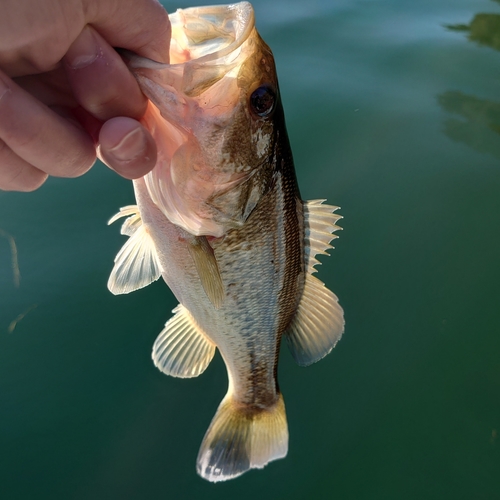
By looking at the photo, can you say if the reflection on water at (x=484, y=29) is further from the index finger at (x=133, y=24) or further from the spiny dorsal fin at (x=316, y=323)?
the index finger at (x=133, y=24)

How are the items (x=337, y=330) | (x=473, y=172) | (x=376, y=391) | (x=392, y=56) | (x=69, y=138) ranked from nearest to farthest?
(x=69, y=138) → (x=337, y=330) → (x=376, y=391) → (x=473, y=172) → (x=392, y=56)

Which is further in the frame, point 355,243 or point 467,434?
point 355,243

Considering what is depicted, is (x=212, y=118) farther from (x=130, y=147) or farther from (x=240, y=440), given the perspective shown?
(x=240, y=440)

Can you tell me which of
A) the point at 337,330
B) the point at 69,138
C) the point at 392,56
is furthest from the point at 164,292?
the point at 392,56

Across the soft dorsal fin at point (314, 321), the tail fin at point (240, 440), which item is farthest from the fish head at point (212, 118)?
the tail fin at point (240, 440)

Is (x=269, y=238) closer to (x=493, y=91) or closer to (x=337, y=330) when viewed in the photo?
(x=337, y=330)

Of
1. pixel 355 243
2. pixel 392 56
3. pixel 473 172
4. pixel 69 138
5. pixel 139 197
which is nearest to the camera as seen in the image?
pixel 69 138

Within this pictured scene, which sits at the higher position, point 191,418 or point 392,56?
point 392,56

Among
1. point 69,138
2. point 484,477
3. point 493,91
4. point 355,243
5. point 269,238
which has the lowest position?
point 484,477
